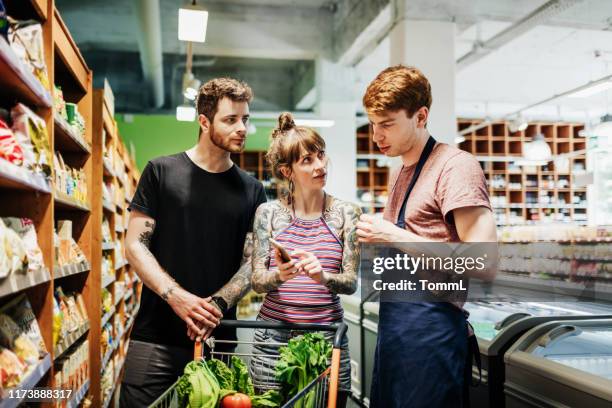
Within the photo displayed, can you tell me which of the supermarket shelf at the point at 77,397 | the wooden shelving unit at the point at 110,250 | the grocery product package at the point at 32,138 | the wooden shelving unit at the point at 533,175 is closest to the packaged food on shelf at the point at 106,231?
the wooden shelving unit at the point at 110,250

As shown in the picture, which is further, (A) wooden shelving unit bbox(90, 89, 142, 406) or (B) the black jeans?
(A) wooden shelving unit bbox(90, 89, 142, 406)

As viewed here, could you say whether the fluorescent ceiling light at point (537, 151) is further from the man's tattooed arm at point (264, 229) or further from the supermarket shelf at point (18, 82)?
the supermarket shelf at point (18, 82)

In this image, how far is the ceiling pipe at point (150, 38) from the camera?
698 centimetres

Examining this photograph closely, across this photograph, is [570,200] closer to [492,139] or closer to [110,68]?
[492,139]

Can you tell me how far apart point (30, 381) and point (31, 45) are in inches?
49.7

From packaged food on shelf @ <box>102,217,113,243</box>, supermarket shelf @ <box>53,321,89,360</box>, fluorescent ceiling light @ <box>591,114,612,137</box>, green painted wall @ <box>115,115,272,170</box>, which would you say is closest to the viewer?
supermarket shelf @ <box>53,321,89,360</box>

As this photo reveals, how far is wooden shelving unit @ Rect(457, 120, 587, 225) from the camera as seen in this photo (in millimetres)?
13750

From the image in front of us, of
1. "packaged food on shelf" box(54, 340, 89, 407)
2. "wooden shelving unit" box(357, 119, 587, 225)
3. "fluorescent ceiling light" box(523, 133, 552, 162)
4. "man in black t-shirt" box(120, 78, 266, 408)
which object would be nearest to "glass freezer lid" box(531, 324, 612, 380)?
"man in black t-shirt" box(120, 78, 266, 408)

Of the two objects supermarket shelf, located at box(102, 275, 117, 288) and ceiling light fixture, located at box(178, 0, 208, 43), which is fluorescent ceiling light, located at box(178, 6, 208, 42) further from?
supermarket shelf, located at box(102, 275, 117, 288)

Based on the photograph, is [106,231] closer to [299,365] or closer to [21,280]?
[21,280]

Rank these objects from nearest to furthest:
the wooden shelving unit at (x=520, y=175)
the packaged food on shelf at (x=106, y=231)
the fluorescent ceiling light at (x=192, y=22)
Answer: the packaged food on shelf at (x=106, y=231), the fluorescent ceiling light at (x=192, y=22), the wooden shelving unit at (x=520, y=175)

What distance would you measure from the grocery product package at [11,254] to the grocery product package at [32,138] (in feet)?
1.06

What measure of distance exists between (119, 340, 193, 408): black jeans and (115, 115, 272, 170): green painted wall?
30.4ft

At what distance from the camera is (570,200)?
45.6 ft
